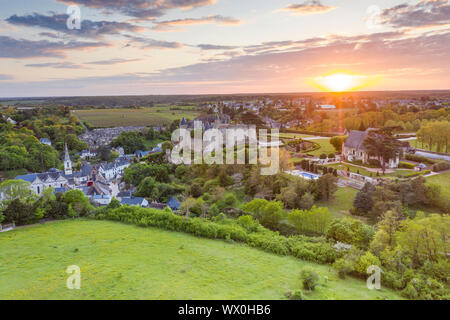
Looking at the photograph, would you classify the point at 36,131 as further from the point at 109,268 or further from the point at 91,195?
the point at 109,268

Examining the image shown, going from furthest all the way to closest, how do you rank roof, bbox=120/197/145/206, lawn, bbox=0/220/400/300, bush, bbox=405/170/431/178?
bush, bbox=405/170/431/178 < roof, bbox=120/197/145/206 < lawn, bbox=0/220/400/300

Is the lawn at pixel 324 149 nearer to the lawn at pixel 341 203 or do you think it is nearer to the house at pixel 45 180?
the lawn at pixel 341 203

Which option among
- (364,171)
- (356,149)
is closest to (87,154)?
(356,149)

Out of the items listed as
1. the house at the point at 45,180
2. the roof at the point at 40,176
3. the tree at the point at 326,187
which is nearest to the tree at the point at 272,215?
the tree at the point at 326,187

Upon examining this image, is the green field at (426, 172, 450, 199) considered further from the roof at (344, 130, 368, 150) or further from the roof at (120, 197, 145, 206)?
the roof at (120, 197, 145, 206)

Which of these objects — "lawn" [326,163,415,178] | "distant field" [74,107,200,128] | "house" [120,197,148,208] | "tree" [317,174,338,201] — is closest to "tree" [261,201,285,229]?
"tree" [317,174,338,201]
